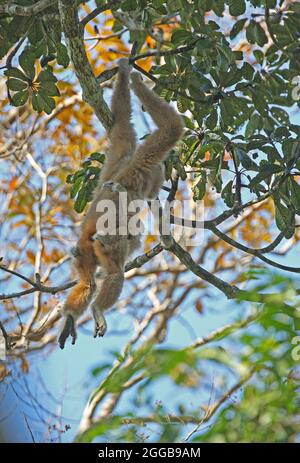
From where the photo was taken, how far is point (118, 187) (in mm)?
5289

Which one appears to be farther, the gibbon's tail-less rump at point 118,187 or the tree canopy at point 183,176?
the gibbon's tail-less rump at point 118,187

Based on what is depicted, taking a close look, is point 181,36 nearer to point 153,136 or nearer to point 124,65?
point 124,65

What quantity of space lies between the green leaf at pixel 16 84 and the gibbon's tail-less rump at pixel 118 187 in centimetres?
71

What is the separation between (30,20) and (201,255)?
209 inches

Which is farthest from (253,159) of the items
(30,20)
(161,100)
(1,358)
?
(1,358)

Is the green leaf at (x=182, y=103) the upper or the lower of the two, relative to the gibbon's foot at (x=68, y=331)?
upper

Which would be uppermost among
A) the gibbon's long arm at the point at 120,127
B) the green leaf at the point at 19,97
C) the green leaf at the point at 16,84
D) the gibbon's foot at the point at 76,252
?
the green leaf at the point at 16,84

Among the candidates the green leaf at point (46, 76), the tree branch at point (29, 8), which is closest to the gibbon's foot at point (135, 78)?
the green leaf at point (46, 76)

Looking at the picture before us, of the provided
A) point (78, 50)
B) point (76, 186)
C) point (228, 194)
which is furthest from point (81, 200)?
point (78, 50)

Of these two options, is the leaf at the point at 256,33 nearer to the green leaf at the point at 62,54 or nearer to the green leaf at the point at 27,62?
the green leaf at the point at 62,54

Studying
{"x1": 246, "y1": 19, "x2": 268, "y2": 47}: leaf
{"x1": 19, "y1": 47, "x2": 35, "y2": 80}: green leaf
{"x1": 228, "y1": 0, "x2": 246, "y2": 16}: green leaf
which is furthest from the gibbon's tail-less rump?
{"x1": 246, "y1": 19, "x2": 268, "y2": 47}: leaf

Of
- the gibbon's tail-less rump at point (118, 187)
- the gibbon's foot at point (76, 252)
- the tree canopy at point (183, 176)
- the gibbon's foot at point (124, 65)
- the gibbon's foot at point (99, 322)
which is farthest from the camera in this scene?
the gibbon's foot at point (76, 252)

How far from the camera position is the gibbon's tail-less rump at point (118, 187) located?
5.33m

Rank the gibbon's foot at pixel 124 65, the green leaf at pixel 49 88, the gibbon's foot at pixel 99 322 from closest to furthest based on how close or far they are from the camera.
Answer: the gibbon's foot at pixel 99 322, the gibbon's foot at pixel 124 65, the green leaf at pixel 49 88
